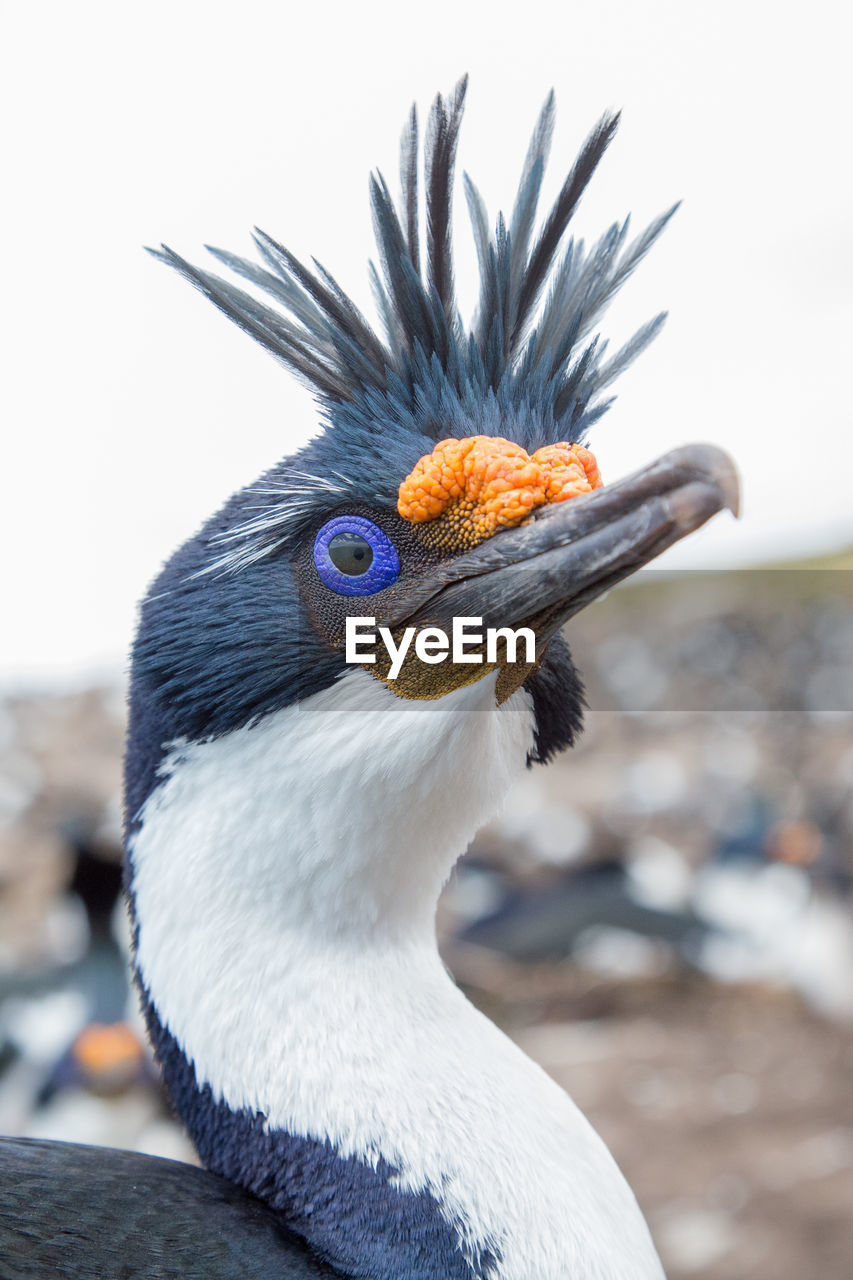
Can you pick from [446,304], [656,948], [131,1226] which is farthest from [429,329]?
[656,948]

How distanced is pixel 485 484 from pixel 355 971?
2.72ft

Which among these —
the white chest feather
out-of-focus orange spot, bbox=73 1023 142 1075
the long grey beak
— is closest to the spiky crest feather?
the long grey beak

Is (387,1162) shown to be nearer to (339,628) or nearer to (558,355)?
(339,628)

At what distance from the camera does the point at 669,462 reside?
1.42 meters

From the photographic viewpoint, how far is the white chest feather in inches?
64.9

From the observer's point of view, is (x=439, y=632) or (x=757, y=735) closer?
(x=439, y=632)

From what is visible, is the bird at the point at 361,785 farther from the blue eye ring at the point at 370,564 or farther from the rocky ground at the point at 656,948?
the rocky ground at the point at 656,948

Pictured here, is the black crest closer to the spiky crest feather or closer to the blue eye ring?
the spiky crest feather

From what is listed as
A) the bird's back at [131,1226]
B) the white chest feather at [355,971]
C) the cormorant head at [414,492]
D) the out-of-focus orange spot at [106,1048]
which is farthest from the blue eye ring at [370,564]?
the out-of-focus orange spot at [106,1048]

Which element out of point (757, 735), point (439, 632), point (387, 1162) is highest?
point (439, 632)

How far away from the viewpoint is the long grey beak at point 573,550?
1410 mm

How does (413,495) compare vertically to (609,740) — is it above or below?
above

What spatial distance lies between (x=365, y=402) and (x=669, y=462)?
1.92 feet

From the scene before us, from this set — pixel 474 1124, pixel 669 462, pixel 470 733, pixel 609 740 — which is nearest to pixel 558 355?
pixel 669 462
